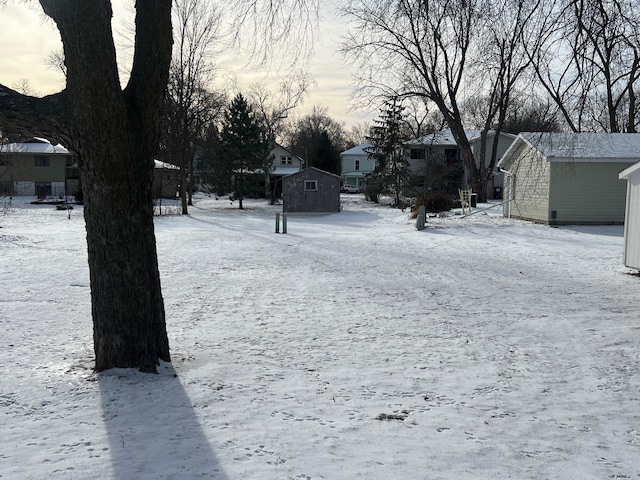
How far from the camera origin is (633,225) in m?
11.7

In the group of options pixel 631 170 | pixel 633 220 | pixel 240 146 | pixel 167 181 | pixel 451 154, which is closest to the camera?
pixel 631 170

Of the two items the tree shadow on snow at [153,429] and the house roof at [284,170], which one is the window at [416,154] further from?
the tree shadow on snow at [153,429]

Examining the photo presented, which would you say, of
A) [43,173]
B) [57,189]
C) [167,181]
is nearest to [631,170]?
[167,181]

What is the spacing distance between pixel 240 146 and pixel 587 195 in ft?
93.9

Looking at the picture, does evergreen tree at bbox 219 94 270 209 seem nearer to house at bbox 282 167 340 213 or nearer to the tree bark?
house at bbox 282 167 340 213

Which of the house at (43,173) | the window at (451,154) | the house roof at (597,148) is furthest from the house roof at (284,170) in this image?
the house roof at (597,148)

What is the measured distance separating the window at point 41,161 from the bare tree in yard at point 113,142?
50379 millimetres

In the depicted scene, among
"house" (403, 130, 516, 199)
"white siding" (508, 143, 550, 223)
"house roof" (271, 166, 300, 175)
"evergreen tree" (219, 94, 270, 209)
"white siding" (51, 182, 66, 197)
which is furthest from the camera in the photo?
"house roof" (271, 166, 300, 175)

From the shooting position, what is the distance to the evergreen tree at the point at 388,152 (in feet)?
153

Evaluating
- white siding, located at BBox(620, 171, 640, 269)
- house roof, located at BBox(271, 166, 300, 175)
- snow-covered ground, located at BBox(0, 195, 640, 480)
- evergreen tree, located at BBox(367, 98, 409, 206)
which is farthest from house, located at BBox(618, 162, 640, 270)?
house roof, located at BBox(271, 166, 300, 175)

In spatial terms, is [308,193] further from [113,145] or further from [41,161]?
[113,145]

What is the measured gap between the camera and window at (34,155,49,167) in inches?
1939

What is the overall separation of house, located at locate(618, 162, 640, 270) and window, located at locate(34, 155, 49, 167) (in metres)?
50.0

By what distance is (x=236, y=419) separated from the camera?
4.37 metres
